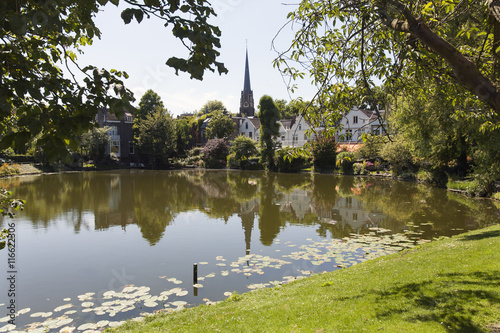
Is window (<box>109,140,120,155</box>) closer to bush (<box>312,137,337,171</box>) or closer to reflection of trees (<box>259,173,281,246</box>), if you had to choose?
bush (<box>312,137,337,171</box>)

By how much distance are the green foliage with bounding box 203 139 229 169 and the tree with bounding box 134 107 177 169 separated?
6.40 metres

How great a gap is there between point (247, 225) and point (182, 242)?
3.83m

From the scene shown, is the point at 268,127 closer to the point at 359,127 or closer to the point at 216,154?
the point at 216,154

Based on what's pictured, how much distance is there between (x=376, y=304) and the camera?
17.2 ft

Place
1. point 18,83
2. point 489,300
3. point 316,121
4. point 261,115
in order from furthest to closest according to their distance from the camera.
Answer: point 261,115, point 316,121, point 489,300, point 18,83

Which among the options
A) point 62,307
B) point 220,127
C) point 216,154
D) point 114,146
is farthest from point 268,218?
point 114,146

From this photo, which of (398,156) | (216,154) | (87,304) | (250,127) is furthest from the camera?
(250,127)

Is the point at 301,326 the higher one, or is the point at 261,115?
the point at 261,115

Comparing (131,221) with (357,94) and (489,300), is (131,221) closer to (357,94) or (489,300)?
(357,94)

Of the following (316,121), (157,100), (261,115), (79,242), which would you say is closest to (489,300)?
(316,121)

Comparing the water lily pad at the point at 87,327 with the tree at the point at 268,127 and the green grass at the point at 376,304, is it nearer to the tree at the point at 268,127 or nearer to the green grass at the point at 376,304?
the green grass at the point at 376,304

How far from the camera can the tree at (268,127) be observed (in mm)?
47938

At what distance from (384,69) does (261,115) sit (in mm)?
42328

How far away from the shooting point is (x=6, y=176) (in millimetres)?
37594
